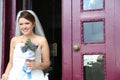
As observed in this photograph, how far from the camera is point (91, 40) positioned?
395 centimetres

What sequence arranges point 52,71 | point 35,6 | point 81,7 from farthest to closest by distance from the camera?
point 52,71
point 35,6
point 81,7

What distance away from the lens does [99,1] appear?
13.1 ft

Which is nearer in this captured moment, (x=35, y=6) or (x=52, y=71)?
(x=35, y=6)

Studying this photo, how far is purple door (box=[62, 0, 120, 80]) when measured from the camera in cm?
382

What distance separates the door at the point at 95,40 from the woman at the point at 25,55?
1.65 feet

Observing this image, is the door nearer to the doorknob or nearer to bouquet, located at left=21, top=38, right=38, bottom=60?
the doorknob

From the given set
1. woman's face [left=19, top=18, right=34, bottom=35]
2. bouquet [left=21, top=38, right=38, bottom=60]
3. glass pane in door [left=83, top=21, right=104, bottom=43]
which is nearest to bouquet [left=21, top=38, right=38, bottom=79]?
bouquet [left=21, top=38, right=38, bottom=60]

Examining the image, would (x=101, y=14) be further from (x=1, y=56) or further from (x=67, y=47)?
(x=1, y=56)

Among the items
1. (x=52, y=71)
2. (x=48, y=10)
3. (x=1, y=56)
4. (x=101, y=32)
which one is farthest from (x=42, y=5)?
(x=101, y=32)

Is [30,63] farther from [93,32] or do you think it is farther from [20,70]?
[93,32]

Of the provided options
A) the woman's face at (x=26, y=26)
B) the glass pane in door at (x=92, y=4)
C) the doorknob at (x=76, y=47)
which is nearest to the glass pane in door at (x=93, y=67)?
the doorknob at (x=76, y=47)

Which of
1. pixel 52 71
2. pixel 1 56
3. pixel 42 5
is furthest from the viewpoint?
pixel 52 71

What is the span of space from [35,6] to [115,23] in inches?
62.1

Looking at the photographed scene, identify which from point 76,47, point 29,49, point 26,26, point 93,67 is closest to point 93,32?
point 76,47
